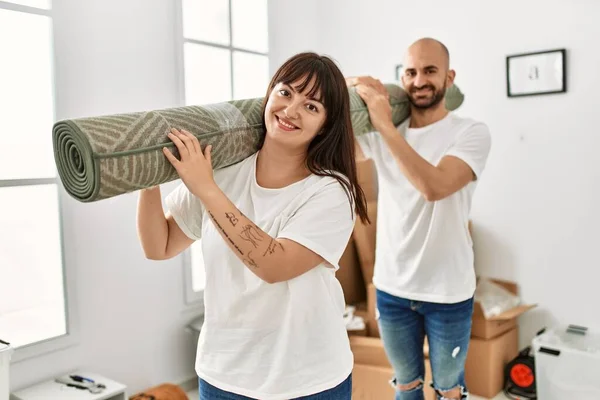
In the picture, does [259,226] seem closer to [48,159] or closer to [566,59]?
[48,159]

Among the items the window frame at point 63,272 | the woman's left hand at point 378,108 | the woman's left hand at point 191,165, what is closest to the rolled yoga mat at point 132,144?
the woman's left hand at point 191,165

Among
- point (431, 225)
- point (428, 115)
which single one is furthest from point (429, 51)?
point (431, 225)

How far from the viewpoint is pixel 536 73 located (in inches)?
111

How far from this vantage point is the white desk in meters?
2.14

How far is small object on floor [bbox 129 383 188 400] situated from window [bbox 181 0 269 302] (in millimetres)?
478

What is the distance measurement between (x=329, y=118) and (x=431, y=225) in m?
0.77

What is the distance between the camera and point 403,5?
3303mm

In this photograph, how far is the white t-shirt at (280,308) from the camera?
3.89 ft

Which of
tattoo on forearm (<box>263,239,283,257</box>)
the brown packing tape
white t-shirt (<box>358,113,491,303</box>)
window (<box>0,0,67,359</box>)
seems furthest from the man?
window (<box>0,0,67,359</box>)

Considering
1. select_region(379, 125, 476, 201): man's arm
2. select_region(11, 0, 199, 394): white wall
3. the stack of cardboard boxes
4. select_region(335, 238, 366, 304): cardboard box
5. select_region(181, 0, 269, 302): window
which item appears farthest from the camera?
select_region(335, 238, 366, 304): cardboard box

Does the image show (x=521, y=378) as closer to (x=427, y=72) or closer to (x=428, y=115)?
(x=428, y=115)

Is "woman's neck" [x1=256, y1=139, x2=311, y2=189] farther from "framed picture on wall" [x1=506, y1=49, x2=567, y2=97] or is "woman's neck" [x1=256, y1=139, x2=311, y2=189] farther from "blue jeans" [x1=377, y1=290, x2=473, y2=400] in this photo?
"framed picture on wall" [x1=506, y1=49, x2=567, y2=97]

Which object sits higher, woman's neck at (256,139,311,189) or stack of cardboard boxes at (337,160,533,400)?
woman's neck at (256,139,311,189)

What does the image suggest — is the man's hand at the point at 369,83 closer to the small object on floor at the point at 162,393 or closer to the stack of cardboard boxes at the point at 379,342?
the stack of cardboard boxes at the point at 379,342
